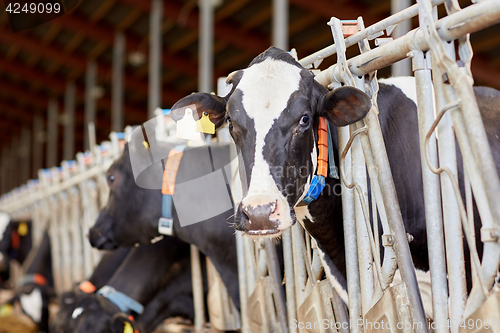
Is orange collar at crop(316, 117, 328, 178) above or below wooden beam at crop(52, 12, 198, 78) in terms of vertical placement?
below

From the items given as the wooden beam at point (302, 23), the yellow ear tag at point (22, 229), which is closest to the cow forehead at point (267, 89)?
the yellow ear tag at point (22, 229)

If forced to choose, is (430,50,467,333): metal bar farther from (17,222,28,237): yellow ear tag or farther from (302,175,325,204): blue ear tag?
(17,222,28,237): yellow ear tag

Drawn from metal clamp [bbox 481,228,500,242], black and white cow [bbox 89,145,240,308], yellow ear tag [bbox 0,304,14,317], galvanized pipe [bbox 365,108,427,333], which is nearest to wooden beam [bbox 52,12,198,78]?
yellow ear tag [bbox 0,304,14,317]

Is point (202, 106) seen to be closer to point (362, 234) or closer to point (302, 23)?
point (362, 234)

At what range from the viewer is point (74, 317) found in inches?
116

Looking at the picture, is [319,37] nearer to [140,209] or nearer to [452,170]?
[140,209]

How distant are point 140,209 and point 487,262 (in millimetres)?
2223

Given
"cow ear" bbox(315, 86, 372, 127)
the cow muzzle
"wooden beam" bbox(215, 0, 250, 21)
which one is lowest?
the cow muzzle

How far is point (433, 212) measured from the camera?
1.53m

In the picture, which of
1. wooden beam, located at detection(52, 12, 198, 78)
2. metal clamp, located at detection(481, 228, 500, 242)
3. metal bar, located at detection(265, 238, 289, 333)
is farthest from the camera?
wooden beam, located at detection(52, 12, 198, 78)

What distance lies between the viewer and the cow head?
5.29ft

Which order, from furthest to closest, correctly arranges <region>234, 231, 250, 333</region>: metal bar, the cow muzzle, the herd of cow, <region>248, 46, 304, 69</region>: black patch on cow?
<region>234, 231, 250, 333</region>: metal bar
<region>248, 46, 304, 69</region>: black patch on cow
the herd of cow
the cow muzzle

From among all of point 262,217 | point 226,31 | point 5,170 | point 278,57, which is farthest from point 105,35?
point 5,170

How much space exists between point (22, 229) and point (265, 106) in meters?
6.64
